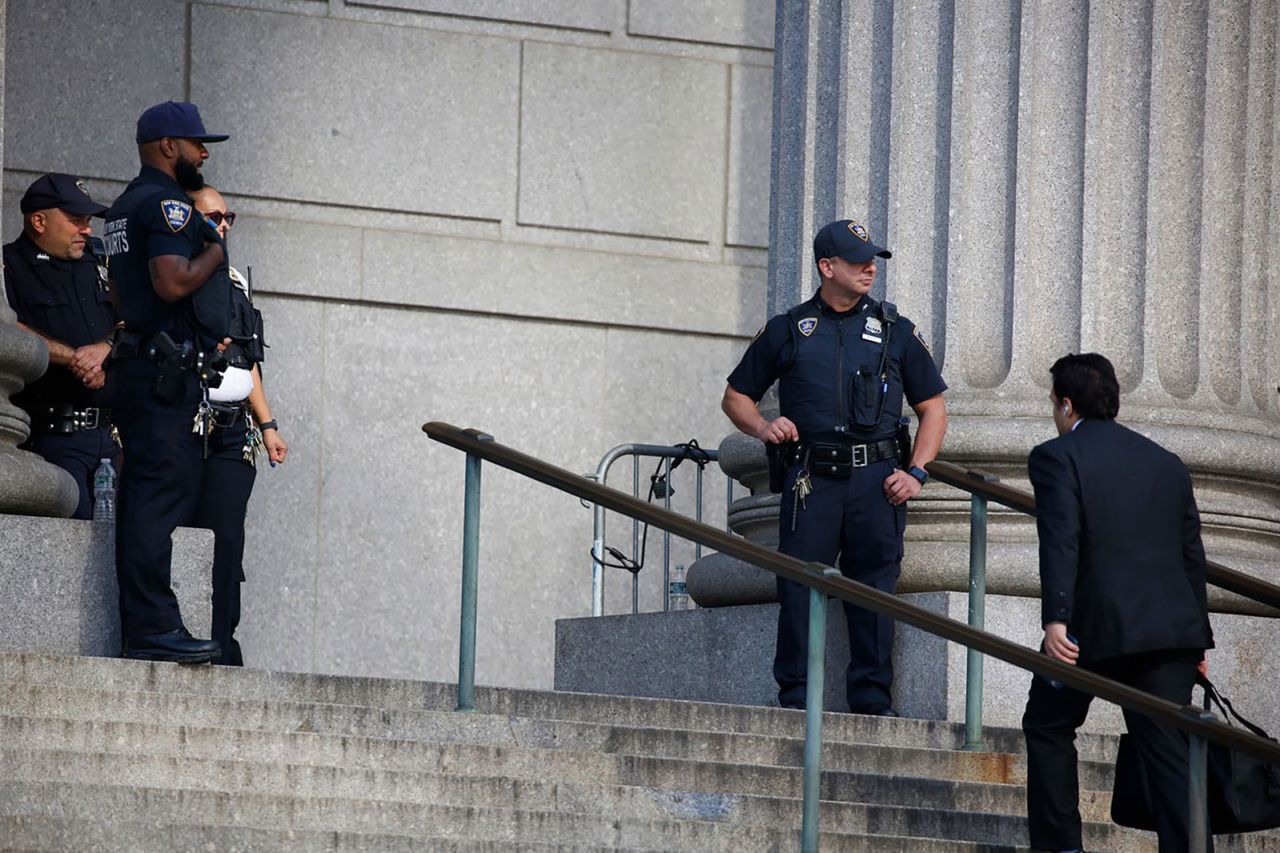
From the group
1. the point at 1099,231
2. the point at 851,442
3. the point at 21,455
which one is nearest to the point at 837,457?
the point at 851,442

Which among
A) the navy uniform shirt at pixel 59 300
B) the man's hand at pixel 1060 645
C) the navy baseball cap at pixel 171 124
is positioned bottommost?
the man's hand at pixel 1060 645

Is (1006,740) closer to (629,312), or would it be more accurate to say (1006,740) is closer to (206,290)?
(206,290)

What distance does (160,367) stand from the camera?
7633 millimetres

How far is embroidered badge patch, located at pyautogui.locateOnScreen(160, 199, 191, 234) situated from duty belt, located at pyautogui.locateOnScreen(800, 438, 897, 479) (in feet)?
7.54

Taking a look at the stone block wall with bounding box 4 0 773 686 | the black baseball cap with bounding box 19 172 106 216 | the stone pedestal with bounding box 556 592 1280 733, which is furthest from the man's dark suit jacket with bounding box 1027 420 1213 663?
the stone block wall with bounding box 4 0 773 686

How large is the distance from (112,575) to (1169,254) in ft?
13.3

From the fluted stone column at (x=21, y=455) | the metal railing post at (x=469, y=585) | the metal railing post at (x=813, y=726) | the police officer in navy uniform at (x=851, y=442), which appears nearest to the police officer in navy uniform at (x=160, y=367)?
the fluted stone column at (x=21, y=455)

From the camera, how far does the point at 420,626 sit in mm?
12484

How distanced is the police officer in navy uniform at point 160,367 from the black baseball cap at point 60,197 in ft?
3.23

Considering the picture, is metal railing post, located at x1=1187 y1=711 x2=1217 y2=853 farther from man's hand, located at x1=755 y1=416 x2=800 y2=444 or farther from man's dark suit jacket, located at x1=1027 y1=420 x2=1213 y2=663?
man's hand, located at x1=755 y1=416 x2=800 y2=444

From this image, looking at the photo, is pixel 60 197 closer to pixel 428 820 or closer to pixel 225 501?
pixel 225 501

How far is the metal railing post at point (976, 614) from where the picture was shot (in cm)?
803

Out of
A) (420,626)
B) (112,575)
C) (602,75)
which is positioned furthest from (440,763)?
(602,75)

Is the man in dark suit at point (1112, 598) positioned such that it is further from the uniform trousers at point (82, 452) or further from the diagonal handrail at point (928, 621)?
the uniform trousers at point (82, 452)
